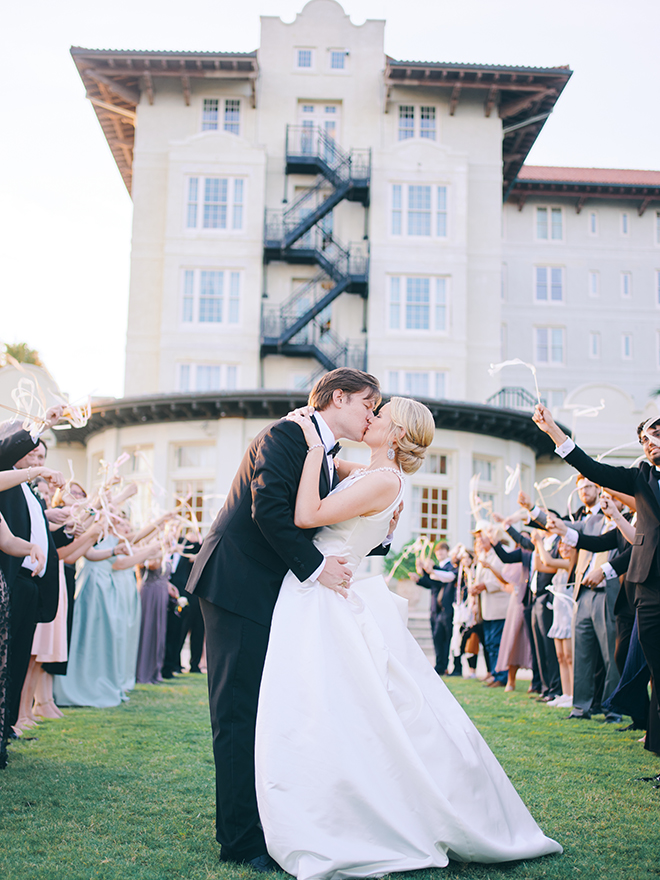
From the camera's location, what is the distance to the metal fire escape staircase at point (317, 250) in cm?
3334

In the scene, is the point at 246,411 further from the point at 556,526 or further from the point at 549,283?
the point at 549,283

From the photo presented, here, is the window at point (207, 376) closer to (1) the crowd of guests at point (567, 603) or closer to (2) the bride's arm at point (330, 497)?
(1) the crowd of guests at point (567, 603)

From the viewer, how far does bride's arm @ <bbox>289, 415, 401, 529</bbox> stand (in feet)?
14.7

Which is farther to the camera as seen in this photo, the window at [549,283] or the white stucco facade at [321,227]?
the window at [549,283]

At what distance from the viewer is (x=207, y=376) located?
3372 cm

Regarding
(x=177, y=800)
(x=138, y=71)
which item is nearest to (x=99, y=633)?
(x=177, y=800)

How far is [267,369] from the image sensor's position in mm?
34250

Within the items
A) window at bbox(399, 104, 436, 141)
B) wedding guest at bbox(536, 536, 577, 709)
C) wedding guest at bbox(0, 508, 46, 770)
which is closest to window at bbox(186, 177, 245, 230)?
window at bbox(399, 104, 436, 141)

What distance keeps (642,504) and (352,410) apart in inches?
116

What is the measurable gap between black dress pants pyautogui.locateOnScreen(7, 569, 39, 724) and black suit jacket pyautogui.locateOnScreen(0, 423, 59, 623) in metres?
0.09

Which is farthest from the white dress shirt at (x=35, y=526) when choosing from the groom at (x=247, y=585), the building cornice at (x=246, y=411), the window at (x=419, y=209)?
the window at (x=419, y=209)

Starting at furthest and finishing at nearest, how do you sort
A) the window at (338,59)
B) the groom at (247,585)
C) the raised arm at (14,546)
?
the window at (338,59), the raised arm at (14,546), the groom at (247,585)

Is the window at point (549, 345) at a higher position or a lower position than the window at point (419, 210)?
lower

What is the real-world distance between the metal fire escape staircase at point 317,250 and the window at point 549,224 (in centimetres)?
1428
